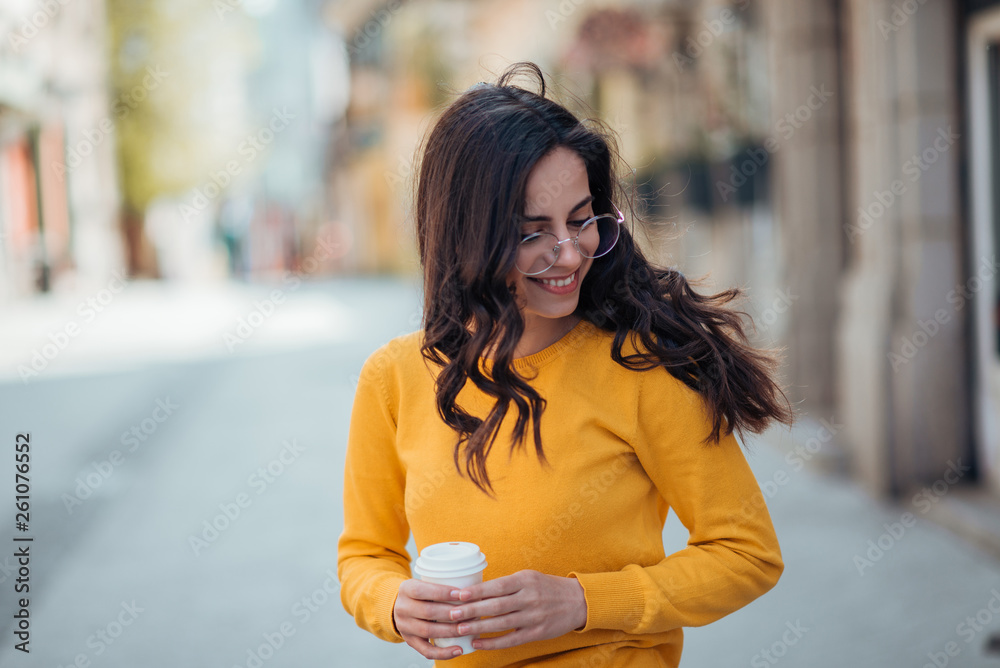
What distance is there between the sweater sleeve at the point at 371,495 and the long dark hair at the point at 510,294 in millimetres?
150

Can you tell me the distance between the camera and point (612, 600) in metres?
1.62

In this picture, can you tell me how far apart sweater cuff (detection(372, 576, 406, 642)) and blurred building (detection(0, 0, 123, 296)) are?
17212mm

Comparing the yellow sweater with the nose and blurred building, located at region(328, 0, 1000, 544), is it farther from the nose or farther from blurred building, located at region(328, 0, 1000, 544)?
blurred building, located at region(328, 0, 1000, 544)

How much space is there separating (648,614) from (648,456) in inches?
10.5

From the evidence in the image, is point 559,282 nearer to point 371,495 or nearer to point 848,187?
point 371,495

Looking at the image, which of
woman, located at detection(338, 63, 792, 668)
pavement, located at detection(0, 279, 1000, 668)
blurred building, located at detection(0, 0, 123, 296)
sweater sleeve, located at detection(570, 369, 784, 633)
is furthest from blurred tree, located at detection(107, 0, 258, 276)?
sweater sleeve, located at detection(570, 369, 784, 633)

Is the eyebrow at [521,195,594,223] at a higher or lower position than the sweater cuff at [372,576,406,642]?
higher

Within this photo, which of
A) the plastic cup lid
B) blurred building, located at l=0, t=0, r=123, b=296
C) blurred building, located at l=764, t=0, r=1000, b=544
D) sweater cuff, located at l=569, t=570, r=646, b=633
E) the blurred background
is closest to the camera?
the plastic cup lid

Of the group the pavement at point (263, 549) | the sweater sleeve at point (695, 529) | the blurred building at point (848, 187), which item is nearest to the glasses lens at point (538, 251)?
the sweater sleeve at point (695, 529)

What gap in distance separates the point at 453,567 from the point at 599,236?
2.28 feet

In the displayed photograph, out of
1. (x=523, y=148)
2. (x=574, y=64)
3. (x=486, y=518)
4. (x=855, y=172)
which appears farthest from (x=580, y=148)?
(x=574, y=64)

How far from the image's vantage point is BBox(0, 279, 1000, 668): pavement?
4.23m

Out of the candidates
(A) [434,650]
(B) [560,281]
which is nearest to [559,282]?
(B) [560,281]

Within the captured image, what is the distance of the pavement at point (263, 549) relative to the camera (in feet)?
13.9
